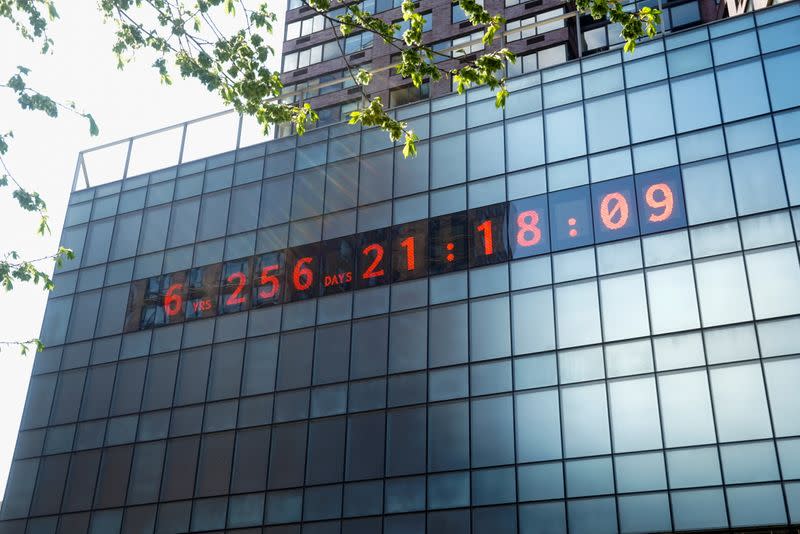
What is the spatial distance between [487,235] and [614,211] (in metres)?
4.37

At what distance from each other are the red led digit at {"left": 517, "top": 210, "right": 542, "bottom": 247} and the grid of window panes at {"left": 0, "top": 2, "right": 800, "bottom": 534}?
0.86 m

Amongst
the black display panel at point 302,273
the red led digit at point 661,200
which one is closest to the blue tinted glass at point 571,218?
the red led digit at point 661,200

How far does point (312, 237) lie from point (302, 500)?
9972 millimetres

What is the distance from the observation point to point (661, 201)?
28625 mm

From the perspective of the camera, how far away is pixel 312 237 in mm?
34438

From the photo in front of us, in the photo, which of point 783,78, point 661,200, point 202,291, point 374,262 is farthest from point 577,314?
point 202,291

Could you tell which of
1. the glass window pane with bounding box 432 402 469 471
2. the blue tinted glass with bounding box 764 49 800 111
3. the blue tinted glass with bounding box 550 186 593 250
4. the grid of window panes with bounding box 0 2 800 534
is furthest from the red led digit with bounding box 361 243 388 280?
the blue tinted glass with bounding box 764 49 800 111

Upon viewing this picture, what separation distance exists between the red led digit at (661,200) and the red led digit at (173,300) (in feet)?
60.6

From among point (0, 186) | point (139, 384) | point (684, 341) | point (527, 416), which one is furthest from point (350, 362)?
point (0, 186)

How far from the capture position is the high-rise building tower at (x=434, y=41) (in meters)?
50.8

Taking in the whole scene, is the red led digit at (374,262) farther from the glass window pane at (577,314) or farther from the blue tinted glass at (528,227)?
the glass window pane at (577,314)

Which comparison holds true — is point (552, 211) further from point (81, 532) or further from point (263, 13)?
point (81, 532)

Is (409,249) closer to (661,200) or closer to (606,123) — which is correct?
(606,123)

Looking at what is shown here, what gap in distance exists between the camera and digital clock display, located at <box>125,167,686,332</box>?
95.3ft
